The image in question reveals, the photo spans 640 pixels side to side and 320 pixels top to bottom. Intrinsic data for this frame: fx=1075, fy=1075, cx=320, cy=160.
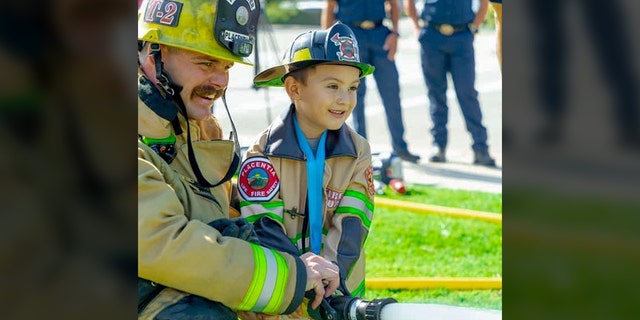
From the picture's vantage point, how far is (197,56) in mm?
3189

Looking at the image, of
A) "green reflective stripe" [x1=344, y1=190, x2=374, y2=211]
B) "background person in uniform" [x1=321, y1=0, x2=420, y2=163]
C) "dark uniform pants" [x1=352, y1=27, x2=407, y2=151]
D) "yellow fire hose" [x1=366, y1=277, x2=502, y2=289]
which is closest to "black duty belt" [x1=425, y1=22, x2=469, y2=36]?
"background person in uniform" [x1=321, y1=0, x2=420, y2=163]

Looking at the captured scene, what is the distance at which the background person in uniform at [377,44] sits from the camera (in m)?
9.23

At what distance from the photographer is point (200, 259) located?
2744mm

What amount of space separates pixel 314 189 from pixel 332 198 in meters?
0.11

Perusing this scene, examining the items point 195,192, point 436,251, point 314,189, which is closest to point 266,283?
point 195,192

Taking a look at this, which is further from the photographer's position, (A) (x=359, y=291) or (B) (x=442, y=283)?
(B) (x=442, y=283)

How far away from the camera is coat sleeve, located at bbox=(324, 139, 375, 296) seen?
11.8 feet

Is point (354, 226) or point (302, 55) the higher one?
point (302, 55)

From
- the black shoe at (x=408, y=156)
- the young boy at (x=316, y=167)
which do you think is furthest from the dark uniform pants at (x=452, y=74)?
the young boy at (x=316, y=167)

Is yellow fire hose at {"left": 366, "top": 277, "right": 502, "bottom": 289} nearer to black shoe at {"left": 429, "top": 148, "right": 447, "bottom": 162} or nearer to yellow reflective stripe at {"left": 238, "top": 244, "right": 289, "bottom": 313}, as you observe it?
yellow reflective stripe at {"left": 238, "top": 244, "right": 289, "bottom": 313}

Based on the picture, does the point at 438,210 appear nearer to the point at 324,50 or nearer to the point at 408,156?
the point at 408,156
